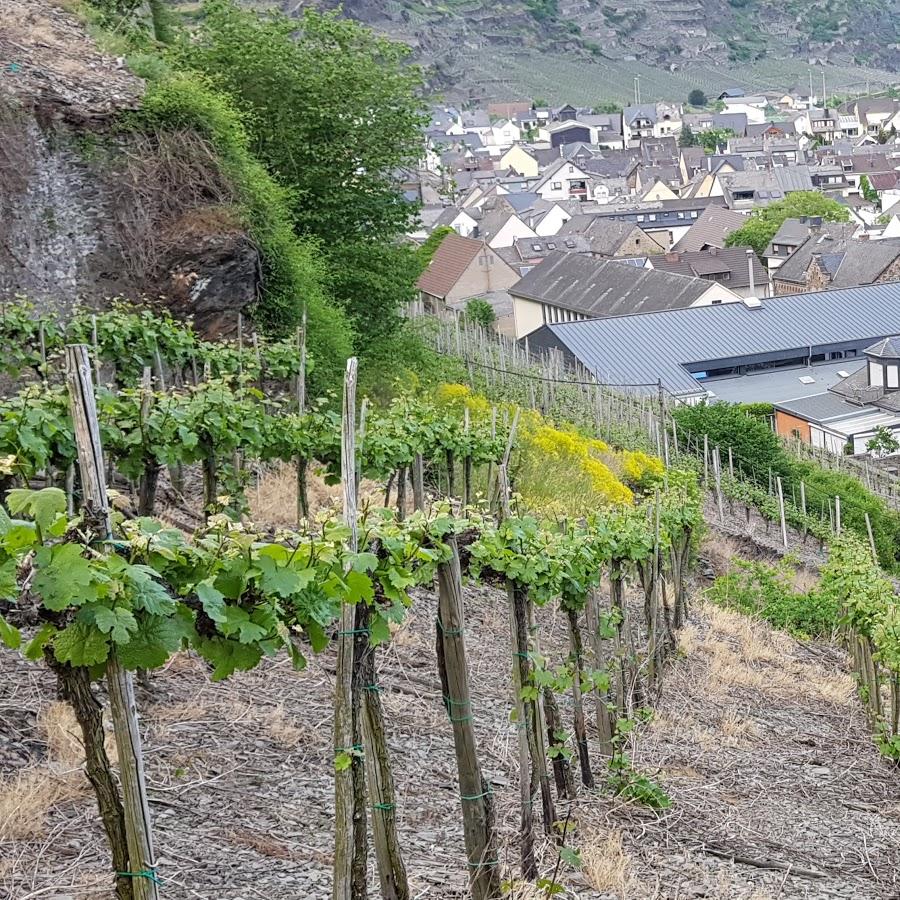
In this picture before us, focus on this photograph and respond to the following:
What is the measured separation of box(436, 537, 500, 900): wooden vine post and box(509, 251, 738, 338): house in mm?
45168

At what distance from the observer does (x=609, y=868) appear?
6465mm

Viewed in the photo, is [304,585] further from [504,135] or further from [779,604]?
[504,135]

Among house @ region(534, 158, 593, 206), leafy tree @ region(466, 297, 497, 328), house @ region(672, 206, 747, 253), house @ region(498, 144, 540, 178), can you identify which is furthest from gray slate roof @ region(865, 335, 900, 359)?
house @ region(498, 144, 540, 178)

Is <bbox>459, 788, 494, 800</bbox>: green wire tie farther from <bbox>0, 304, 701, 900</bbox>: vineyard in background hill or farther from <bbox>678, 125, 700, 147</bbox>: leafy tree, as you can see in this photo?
<bbox>678, 125, 700, 147</bbox>: leafy tree

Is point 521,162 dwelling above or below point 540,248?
above

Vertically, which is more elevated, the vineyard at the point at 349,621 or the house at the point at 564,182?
the house at the point at 564,182

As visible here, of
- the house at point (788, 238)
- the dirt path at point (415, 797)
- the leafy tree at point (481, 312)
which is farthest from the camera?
the house at point (788, 238)

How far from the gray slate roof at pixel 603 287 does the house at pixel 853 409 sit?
39.8 ft

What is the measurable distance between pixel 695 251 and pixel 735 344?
30577 millimetres

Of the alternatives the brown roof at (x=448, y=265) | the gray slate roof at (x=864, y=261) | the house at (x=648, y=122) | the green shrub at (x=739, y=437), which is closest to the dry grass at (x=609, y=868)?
the green shrub at (x=739, y=437)

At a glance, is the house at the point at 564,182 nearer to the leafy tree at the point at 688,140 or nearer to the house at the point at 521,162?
the house at the point at 521,162

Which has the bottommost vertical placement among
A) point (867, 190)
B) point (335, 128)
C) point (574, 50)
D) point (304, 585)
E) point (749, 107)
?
point (304, 585)

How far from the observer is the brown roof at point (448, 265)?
2311 inches

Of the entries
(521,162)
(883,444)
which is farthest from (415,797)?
(521,162)
